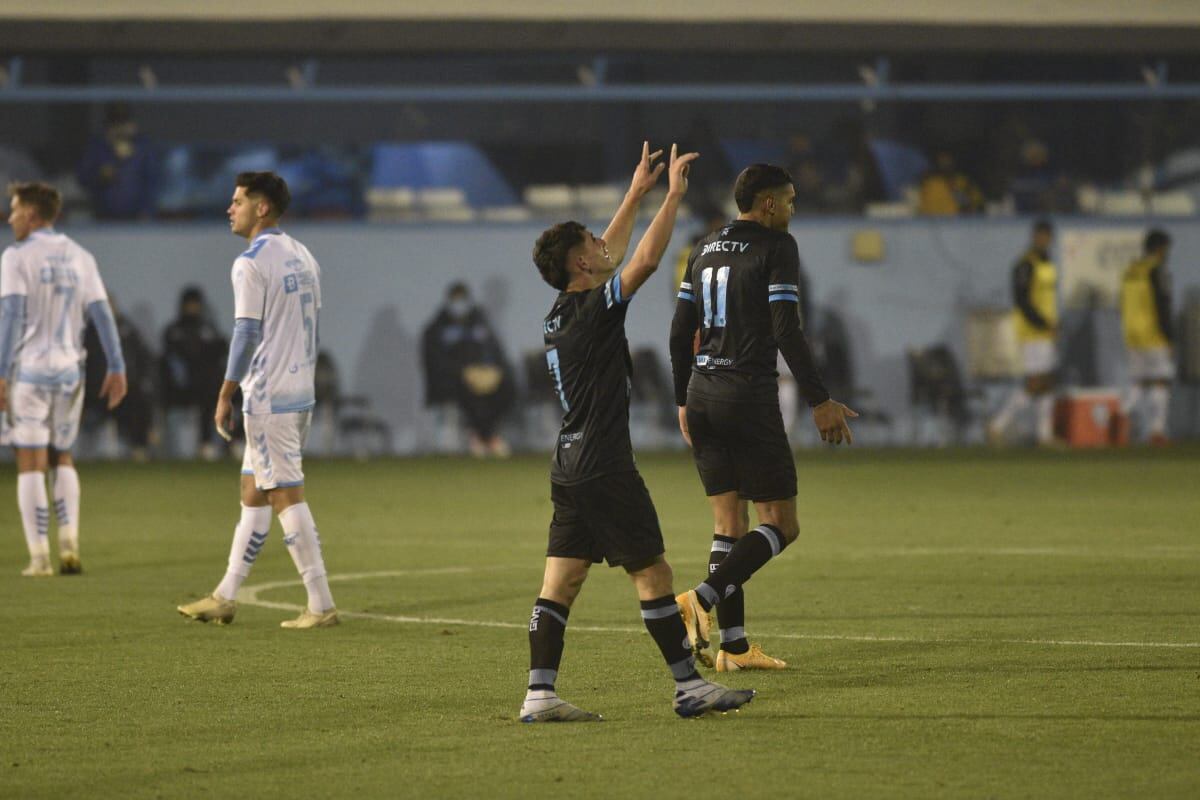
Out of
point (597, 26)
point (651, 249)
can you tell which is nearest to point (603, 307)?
point (651, 249)

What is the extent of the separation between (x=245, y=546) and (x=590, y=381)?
3863 millimetres

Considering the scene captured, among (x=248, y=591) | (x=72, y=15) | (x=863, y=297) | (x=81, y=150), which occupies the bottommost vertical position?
(x=248, y=591)

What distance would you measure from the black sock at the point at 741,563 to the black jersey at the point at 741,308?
0.59m

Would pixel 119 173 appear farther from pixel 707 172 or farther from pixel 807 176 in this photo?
pixel 807 176

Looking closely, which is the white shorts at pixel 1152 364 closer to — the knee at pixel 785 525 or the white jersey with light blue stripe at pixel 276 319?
the white jersey with light blue stripe at pixel 276 319

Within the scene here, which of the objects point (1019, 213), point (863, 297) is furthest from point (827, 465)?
point (1019, 213)

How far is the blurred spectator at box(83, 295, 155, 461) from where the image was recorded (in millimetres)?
25109

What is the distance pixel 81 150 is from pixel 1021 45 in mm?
12457

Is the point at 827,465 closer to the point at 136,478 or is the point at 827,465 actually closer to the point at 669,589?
the point at 136,478

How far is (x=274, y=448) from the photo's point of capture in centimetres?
1043

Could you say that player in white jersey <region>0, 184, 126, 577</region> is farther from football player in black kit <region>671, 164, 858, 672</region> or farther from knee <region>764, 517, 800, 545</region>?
knee <region>764, 517, 800, 545</region>

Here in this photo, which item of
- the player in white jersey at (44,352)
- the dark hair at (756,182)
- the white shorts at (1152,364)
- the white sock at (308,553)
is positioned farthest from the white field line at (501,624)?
the white shorts at (1152,364)

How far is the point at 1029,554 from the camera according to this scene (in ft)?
44.3

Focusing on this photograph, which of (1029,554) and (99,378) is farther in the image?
(99,378)
